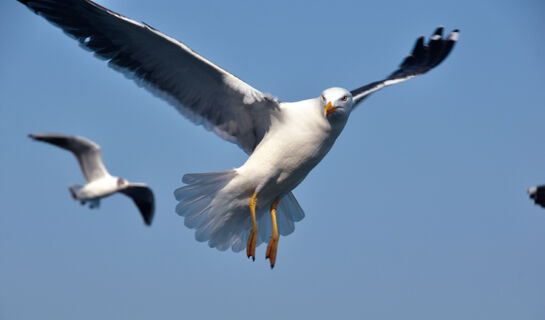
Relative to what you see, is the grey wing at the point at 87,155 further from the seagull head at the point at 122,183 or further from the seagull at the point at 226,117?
the seagull at the point at 226,117

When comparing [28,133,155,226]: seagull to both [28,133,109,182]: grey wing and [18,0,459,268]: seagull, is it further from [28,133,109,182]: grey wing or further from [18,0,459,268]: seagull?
[18,0,459,268]: seagull

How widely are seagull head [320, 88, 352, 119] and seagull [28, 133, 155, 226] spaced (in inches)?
99.3

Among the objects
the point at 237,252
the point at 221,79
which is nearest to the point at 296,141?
the point at 221,79

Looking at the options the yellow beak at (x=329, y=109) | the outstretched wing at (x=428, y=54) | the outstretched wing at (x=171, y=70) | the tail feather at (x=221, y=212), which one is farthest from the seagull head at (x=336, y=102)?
the outstretched wing at (x=428, y=54)

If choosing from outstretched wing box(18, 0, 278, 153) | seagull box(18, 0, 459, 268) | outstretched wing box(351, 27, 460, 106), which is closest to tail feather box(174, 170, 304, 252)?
seagull box(18, 0, 459, 268)

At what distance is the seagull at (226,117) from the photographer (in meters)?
5.41

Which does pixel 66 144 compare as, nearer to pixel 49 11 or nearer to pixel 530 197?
pixel 49 11

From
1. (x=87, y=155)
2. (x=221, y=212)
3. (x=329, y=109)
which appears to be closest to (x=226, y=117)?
(x=221, y=212)

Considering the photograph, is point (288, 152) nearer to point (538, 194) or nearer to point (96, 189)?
point (538, 194)

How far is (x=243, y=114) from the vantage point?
5988 millimetres

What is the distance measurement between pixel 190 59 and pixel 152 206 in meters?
2.80

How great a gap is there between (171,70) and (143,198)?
3.01 m

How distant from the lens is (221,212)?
607cm

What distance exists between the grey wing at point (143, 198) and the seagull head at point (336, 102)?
2502 millimetres
